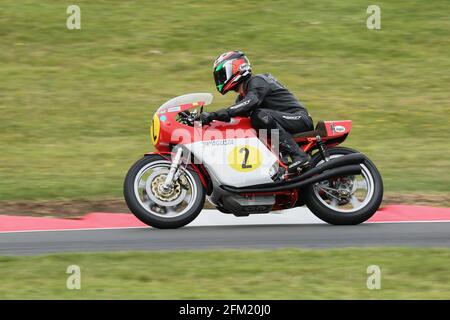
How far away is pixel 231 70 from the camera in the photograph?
34.5ft

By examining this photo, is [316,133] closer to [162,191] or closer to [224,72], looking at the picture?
[224,72]

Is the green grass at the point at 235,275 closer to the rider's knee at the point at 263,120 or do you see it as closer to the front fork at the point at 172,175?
the front fork at the point at 172,175

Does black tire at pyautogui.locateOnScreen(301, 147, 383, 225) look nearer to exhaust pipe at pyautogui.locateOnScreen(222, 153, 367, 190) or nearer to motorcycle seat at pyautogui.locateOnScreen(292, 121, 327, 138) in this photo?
exhaust pipe at pyautogui.locateOnScreen(222, 153, 367, 190)

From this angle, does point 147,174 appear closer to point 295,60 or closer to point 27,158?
point 27,158

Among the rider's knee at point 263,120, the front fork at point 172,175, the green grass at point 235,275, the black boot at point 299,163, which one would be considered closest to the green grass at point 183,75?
the front fork at point 172,175

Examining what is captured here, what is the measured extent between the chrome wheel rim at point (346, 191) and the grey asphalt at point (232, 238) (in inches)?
10.1

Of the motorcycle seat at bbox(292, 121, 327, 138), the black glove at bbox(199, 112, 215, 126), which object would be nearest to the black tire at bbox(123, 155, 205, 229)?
the black glove at bbox(199, 112, 215, 126)

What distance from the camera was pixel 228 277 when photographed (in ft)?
27.4

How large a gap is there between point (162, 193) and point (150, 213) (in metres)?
0.25

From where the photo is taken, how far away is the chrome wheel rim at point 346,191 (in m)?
10.5

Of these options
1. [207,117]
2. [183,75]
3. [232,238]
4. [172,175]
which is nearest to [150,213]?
[172,175]

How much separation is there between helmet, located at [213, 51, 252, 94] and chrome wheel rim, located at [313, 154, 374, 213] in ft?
4.15
